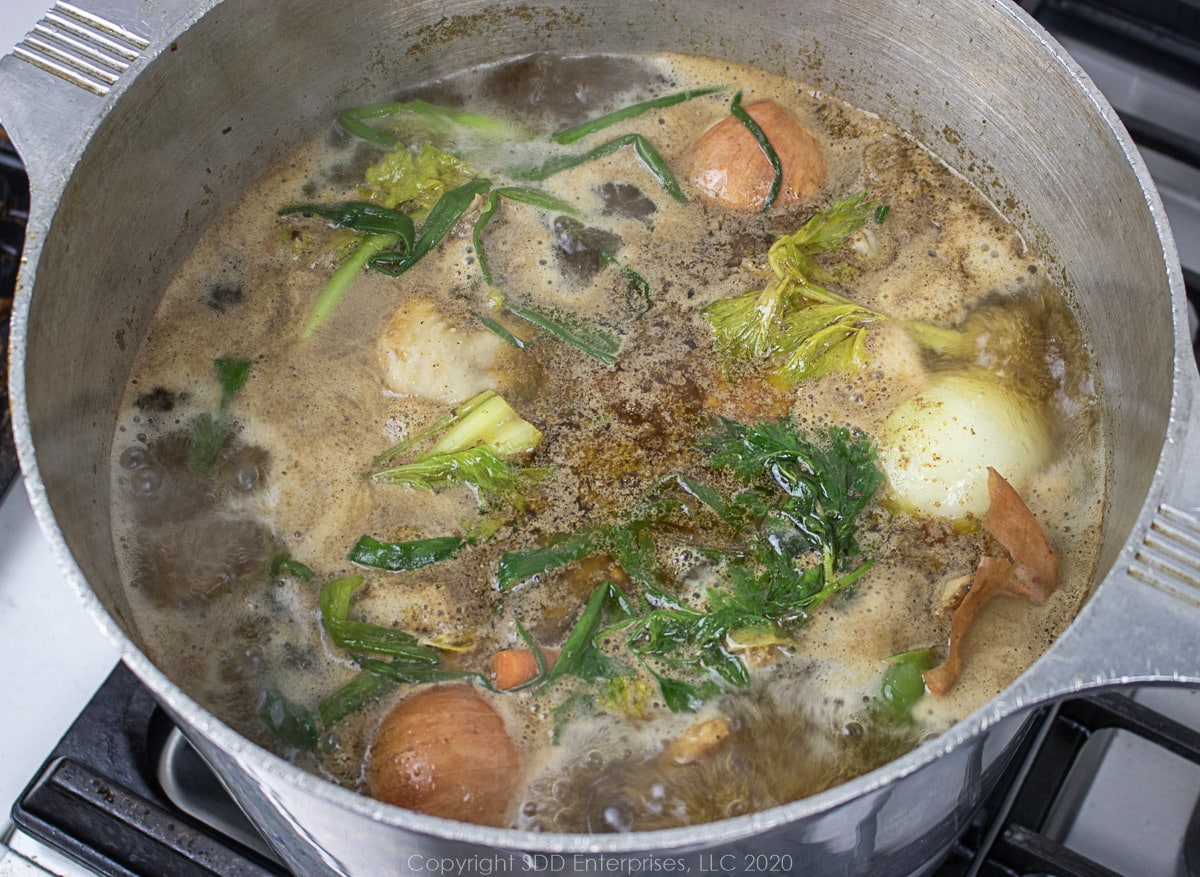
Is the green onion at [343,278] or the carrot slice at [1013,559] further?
the green onion at [343,278]

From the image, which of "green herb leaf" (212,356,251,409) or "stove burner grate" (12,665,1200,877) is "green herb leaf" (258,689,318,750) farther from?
"green herb leaf" (212,356,251,409)

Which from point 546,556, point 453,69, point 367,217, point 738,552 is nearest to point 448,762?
point 546,556

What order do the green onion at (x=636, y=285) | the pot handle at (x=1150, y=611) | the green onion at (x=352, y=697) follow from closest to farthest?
the pot handle at (x=1150, y=611) → the green onion at (x=352, y=697) → the green onion at (x=636, y=285)

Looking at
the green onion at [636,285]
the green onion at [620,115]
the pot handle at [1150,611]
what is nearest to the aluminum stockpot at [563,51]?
the pot handle at [1150,611]

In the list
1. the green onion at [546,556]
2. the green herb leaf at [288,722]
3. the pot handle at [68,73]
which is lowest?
the green herb leaf at [288,722]

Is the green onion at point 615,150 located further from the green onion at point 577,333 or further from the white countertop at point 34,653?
the white countertop at point 34,653

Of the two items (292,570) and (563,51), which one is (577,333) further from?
(563,51)

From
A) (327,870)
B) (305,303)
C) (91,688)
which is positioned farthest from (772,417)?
(91,688)

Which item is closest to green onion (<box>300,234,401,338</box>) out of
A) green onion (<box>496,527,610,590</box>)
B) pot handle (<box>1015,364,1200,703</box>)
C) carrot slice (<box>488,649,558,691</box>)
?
green onion (<box>496,527,610,590</box>)
